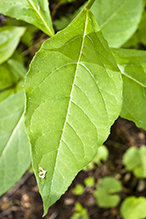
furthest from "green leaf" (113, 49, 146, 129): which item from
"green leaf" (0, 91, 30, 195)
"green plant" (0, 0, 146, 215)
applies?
"green leaf" (0, 91, 30, 195)

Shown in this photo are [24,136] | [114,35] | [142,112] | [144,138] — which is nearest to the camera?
[142,112]

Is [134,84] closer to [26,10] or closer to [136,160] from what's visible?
[26,10]

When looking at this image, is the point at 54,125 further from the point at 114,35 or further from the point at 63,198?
the point at 63,198

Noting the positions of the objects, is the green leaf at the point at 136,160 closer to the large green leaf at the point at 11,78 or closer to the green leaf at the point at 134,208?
the green leaf at the point at 134,208

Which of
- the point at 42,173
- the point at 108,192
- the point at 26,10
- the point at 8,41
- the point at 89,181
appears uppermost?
the point at 26,10

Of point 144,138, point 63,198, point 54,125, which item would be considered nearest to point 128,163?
point 144,138

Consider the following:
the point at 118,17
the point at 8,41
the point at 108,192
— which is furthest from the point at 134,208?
the point at 8,41

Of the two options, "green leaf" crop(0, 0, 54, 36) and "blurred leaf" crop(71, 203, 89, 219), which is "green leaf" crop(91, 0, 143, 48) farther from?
"blurred leaf" crop(71, 203, 89, 219)
